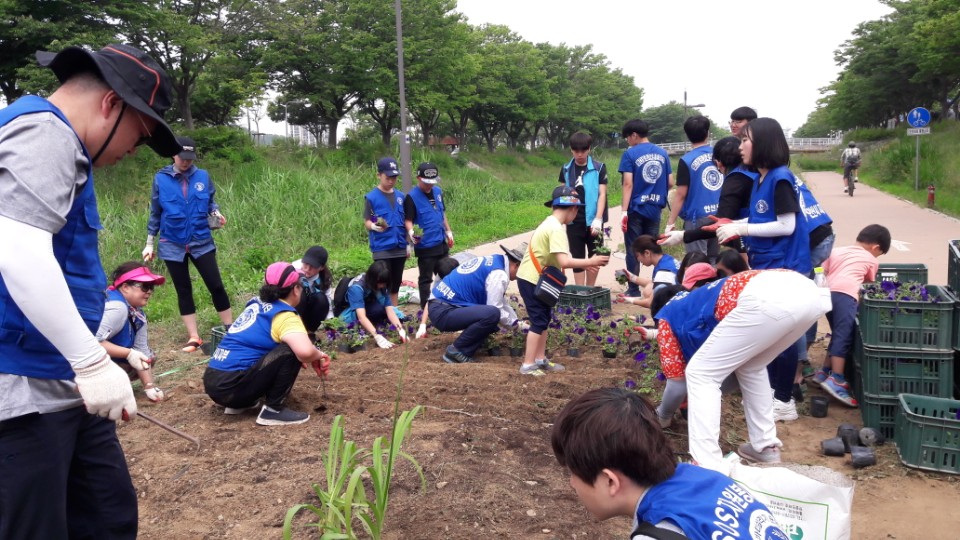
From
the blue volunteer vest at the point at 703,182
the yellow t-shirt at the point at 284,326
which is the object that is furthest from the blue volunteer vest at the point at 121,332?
the blue volunteer vest at the point at 703,182

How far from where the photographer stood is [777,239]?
4078 millimetres

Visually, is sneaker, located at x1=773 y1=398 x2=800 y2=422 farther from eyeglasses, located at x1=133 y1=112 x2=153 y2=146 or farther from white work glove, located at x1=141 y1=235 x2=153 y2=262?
white work glove, located at x1=141 y1=235 x2=153 y2=262

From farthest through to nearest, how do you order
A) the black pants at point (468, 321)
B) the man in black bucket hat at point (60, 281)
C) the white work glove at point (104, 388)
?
the black pants at point (468, 321)
the white work glove at point (104, 388)
the man in black bucket hat at point (60, 281)

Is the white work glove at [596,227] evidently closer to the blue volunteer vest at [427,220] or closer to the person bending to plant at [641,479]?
the blue volunteer vest at [427,220]

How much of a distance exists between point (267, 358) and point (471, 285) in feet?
7.04

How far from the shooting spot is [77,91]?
6.55 ft

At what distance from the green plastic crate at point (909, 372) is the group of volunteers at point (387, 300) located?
0.45 metres

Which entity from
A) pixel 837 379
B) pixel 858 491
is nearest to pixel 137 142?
pixel 858 491

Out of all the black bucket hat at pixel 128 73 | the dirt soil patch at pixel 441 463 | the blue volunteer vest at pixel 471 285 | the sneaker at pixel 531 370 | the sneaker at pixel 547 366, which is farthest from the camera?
the blue volunteer vest at pixel 471 285

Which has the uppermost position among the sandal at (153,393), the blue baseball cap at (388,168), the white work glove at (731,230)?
the blue baseball cap at (388,168)

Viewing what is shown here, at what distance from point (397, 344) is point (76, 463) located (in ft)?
13.8

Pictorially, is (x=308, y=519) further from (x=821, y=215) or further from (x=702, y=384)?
(x=821, y=215)

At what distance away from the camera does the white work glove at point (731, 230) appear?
161 inches

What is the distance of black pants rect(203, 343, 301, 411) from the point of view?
4125 millimetres
